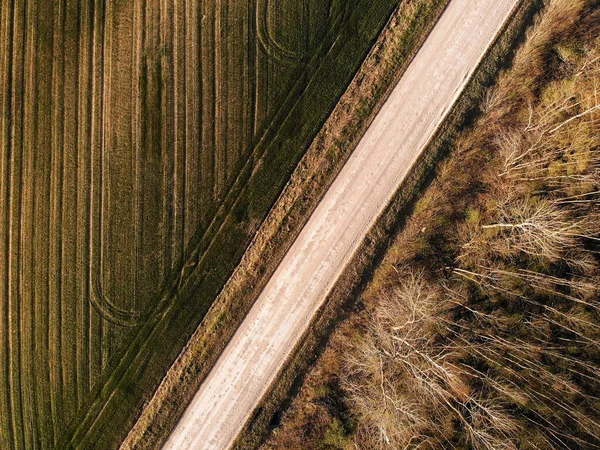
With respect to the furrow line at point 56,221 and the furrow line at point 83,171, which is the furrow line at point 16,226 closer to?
the furrow line at point 56,221

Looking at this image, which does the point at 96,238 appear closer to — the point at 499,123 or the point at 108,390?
the point at 108,390

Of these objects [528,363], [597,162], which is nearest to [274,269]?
[528,363]

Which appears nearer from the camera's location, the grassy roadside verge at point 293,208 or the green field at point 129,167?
the grassy roadside verge at point 293,208

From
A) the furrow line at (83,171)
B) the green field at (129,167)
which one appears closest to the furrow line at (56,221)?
the green field at (129,167)

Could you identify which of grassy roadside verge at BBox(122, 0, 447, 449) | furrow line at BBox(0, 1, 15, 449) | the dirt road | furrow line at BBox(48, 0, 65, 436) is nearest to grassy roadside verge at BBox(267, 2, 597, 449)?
the dirt road

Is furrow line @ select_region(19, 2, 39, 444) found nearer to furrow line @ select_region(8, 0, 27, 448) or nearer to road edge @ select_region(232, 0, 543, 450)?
furrow line @ select_region(8, 0, 27, 448)
